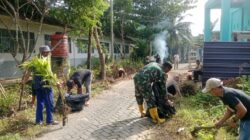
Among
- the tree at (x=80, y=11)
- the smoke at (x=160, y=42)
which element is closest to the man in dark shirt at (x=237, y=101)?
the tree at (x=80, y=11)

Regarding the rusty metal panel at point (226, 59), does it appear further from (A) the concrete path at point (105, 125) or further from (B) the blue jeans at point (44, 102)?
(B) the blue jeans at point (44, 102)

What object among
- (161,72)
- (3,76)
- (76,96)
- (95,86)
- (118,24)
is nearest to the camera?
(161,72)

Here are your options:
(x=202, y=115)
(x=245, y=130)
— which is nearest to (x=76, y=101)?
(x=202, y=115)

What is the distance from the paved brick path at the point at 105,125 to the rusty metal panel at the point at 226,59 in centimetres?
326

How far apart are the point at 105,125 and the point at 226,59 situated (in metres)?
5.88

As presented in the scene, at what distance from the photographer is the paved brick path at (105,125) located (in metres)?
7.05

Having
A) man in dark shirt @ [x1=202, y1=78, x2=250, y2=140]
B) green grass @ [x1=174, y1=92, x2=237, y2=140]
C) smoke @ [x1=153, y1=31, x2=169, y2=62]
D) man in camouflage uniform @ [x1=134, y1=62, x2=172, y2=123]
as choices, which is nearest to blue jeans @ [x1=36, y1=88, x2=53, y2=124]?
man in camouflage uniform @ [x1=134, y1=62, x2=172, y2=123]

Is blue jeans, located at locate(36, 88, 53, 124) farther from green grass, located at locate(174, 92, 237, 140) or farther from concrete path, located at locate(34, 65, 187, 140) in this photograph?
green grass, located at locate(174, 92, 237, 140)

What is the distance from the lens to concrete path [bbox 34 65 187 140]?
7.05 meters

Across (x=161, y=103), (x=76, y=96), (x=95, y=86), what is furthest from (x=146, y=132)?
(x=95, y=86)

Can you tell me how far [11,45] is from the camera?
1602 cm

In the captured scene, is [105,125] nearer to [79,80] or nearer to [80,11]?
[79,80]

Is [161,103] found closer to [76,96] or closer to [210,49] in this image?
[76,96]

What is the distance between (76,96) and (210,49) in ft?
17.7
